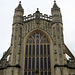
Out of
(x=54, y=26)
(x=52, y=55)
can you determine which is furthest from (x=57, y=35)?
(x=52, y=55)

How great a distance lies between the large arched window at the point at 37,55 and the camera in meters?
21.9

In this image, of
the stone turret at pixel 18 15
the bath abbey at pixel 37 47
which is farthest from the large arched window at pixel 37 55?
the stone turret at pixel 18 15

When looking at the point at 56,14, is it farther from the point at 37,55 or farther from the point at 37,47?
the point at 37,55

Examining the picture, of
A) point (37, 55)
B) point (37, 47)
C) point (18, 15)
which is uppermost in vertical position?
point (18, 15)

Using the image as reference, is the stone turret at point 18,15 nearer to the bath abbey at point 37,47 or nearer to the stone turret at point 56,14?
the bath abbey at point 37,47

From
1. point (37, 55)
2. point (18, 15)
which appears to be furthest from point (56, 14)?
point (37, 55)

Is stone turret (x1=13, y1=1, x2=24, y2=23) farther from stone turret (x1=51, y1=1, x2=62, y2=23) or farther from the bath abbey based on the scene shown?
stone turret (x1=51, y1=1, x2=62, y2=23)

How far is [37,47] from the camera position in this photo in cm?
2372

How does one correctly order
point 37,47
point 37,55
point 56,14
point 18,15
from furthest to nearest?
point 18,15, point 56,14, point 37,47, point 37,55

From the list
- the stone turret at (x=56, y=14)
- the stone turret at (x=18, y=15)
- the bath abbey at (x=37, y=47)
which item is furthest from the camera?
the stone turret at (x=18, y=15)

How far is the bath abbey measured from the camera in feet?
71.0

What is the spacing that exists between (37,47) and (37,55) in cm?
131

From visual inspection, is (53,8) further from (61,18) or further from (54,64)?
(54,64)

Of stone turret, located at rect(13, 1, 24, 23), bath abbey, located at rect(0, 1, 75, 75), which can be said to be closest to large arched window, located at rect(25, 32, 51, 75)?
bath abbey, located at rect(0, 1, 75, 75)
